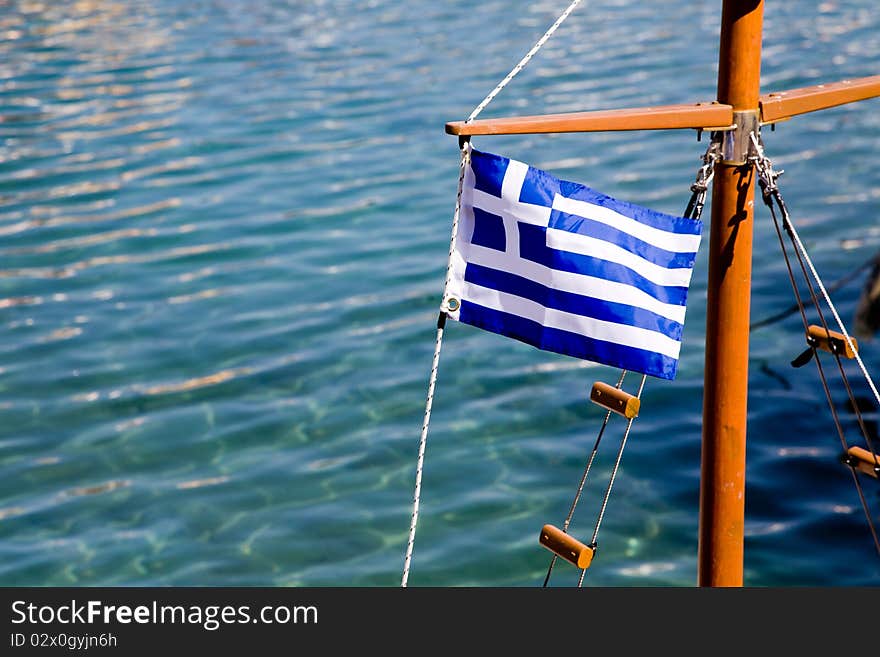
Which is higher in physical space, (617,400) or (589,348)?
(589,348)

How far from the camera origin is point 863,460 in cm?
629

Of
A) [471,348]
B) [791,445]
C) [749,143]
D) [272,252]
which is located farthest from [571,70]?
[749,143]

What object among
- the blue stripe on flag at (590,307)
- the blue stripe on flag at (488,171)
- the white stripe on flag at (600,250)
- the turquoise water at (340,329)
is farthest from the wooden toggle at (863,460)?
Result: the turquoise water at (340,329)

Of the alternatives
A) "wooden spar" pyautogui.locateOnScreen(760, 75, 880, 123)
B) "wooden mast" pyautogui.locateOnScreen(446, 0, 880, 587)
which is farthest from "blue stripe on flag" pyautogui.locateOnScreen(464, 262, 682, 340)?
"wooden spar" pyautogui.locateOnScreen(760, 75, 880, 123)

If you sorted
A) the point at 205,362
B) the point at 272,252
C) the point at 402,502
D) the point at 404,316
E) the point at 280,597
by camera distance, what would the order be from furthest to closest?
the point at 272,252, the point at 404,316, the point at 205,362, the point at 402,502, the point at 280,597

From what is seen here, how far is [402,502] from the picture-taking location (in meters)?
10.6

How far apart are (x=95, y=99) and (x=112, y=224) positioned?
6.16 m

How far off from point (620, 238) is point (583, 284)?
277 mm

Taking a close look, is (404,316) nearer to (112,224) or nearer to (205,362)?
(205,362)

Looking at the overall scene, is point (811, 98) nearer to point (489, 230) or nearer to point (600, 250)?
point (600, 250)

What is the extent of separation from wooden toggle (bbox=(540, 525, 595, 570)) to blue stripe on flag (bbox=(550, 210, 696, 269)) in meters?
1.41

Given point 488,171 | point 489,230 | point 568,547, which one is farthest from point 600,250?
point 568,547

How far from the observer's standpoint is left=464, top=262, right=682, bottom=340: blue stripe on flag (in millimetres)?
5570

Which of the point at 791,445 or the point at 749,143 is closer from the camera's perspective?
the point at 749,143
